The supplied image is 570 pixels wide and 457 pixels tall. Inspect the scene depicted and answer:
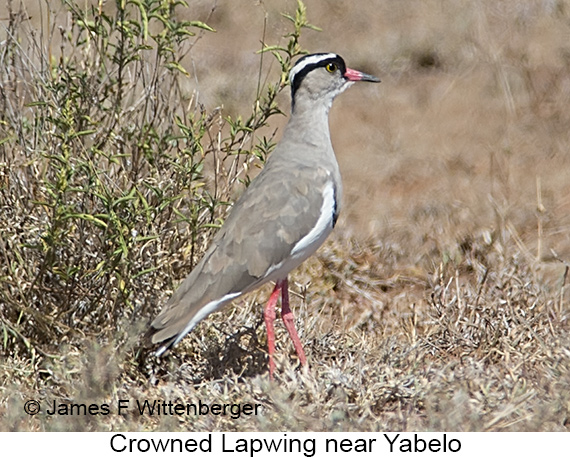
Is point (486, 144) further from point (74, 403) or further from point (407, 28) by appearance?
point (74, 403)

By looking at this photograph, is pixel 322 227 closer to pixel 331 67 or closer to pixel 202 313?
pixel 202 313

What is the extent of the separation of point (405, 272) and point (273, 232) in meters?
1.65

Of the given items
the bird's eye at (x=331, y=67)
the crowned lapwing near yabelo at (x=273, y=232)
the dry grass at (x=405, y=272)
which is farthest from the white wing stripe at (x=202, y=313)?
the bird's eye at (x=331, y=67)

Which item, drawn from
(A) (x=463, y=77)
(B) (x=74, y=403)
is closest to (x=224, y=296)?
(B) (x=74, y=403)

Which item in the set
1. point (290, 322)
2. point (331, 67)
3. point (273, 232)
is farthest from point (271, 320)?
point (331, 67)

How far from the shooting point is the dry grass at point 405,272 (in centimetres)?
390

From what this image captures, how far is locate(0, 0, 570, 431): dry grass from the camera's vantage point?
3900 millimetres

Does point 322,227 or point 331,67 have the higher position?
point 331,67

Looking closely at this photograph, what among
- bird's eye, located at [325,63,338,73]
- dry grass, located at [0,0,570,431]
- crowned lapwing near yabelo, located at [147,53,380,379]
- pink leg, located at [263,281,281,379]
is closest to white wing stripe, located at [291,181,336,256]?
crowned lapwing near yabelo, located at [147,53,380,379]

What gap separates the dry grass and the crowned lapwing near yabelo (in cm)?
18

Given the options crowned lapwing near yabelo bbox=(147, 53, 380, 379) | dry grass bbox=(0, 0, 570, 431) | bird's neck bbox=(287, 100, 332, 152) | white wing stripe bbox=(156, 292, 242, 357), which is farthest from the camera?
bird's neck bbox=(287, 100, 332, 152)

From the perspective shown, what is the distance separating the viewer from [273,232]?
4.29 metres

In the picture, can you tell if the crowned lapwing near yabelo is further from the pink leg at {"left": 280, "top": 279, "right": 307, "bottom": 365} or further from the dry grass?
the dry grass

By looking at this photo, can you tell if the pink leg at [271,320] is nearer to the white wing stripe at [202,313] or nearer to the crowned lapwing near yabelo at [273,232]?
the crowned lapwing near yabelo at [273,232]
